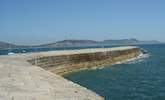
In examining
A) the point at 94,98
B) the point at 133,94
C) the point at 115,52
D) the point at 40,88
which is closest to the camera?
the point at 94,98

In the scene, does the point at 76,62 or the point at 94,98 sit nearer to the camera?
the point at 94,98

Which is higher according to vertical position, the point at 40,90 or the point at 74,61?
the point at 40,90

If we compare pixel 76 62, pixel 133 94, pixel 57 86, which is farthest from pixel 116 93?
pixel 76 62

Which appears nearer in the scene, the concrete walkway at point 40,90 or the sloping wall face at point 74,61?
the concrete walkway at point 40,90

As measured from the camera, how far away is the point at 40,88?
11.0 metres

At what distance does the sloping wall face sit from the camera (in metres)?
28.2

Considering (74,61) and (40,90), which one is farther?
(74,61)

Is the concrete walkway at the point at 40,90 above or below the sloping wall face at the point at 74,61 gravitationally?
above

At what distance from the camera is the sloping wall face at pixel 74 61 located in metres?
28.2

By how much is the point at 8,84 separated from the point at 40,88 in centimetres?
127

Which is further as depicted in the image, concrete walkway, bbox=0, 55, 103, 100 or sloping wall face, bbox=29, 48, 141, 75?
sloping wall face, bbox=29, 48, 141, 75

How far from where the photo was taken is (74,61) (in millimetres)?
36062

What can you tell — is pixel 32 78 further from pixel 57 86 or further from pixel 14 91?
pixel 14 91

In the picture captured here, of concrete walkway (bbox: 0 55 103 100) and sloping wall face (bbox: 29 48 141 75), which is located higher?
concrete walkway (bbox: 0 55 103 100)
